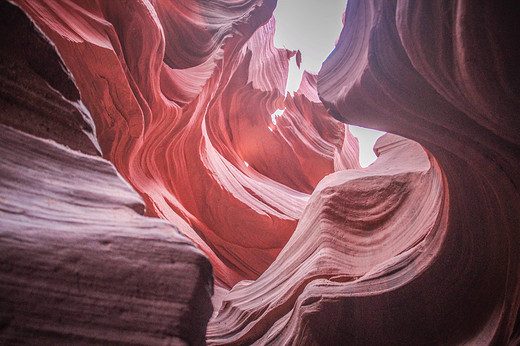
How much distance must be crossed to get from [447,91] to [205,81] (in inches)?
201

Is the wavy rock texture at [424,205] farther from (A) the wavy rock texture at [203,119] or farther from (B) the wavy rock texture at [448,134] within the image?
(A) the wavy rock texture at [203,119]

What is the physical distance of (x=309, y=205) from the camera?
188 inches

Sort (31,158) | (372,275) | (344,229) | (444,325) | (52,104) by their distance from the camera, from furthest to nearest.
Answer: (344,229), (372,275), (444,325), (52,104), (31,158)

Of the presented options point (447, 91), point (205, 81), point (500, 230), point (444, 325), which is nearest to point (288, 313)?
point (444, 325)

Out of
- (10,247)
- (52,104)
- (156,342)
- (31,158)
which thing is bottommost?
(156,342)

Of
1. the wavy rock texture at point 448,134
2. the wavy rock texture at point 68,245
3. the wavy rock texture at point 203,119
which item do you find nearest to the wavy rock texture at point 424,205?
the wavy rock texture at point 448,134

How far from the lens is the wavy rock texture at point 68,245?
40.7 inches

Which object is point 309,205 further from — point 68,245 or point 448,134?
point 68,245

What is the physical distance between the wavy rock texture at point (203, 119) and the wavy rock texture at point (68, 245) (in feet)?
9.97

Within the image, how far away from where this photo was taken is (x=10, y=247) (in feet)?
3.43

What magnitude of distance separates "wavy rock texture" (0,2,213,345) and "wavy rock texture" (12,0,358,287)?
120 inches

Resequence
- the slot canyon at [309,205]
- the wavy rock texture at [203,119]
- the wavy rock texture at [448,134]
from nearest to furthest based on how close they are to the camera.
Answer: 1. the slot canyon at [309,205]
2. the wavy rock texture at [448,134]
3. the wavy rock texture at [203,119]

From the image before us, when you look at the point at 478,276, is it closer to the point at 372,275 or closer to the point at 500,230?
the point at 500,230

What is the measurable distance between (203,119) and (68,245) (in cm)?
644
